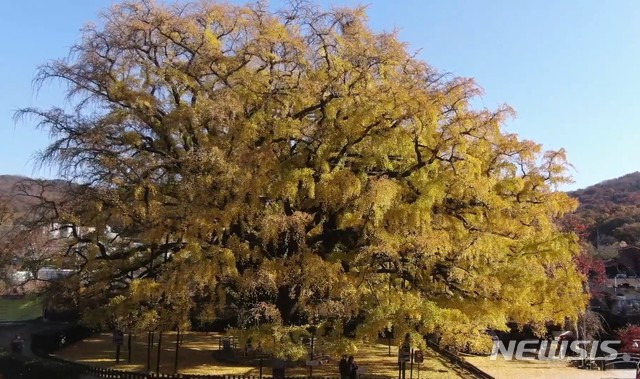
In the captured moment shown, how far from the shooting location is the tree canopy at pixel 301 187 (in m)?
14.1

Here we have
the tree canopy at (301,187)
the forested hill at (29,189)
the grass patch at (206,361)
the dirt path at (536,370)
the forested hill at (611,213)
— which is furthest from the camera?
the forested hill at (611,213)

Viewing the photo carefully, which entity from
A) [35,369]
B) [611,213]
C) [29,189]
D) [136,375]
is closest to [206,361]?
[136,375]

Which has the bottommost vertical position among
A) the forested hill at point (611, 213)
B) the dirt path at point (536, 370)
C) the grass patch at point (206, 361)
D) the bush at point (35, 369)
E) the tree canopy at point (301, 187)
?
the dirt path at point (536, 370)

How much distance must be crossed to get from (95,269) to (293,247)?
6232mm

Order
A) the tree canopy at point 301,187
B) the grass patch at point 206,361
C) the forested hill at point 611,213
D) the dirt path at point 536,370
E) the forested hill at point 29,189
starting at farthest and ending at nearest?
1. the forested hill at point 611,213
2. the dirt path at point 536,370
3. the grass patch at point 206,361
4. the forested hill at point 29,189
5. the tree canopy at point 301,187

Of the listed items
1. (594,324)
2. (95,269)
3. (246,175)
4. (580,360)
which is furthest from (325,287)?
(594,324)

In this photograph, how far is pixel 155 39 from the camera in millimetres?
16562

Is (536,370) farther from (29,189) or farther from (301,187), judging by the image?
(29,189)

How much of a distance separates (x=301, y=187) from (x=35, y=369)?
361 inches

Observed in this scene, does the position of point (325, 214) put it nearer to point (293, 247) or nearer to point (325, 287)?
point (293, 247)

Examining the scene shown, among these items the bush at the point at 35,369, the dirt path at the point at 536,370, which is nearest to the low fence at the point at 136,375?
the bush at the point at 35,369

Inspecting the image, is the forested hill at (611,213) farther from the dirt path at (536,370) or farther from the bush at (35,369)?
the bush at (35,369)

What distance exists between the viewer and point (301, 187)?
50.0ft

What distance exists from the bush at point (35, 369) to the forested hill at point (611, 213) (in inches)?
1542
